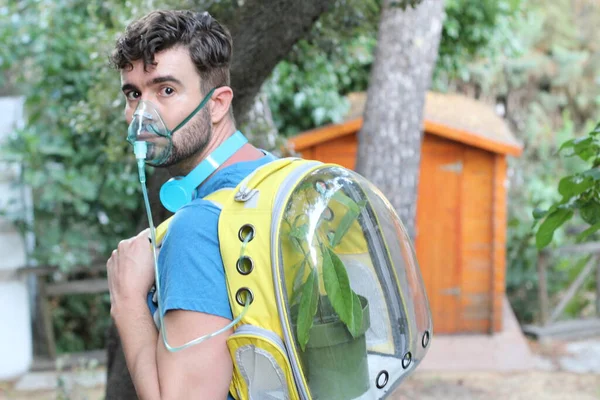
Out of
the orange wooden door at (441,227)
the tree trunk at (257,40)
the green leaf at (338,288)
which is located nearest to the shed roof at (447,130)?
the orange wooden door at (441,227)

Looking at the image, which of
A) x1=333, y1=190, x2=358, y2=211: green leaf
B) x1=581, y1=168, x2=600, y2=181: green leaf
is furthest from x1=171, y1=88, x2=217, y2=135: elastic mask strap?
x1=581, y1=168, x2=600, y2=181: green leaf

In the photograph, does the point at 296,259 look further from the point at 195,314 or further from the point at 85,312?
the point at 85,312

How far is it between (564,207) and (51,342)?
6.25 metres

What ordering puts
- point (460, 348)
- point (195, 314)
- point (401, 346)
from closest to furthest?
point (195, 314) → point (401, 346) → point (460, 348)

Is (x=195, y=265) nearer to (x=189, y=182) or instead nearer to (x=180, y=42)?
(x=189, y=182)

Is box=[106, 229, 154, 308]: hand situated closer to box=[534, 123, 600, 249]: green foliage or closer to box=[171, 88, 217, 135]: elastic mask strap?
box=[171, 88, 217, 135]: elastic mask strap

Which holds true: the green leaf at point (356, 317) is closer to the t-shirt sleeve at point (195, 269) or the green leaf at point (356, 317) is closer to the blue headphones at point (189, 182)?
the t-shirt sleeve at point (195, 269)

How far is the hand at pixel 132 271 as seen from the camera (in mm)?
1750

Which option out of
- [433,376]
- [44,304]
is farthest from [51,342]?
[433,376]

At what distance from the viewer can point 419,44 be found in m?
6.05

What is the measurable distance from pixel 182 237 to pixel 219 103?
398 mm

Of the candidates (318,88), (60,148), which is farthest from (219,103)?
(318,88)

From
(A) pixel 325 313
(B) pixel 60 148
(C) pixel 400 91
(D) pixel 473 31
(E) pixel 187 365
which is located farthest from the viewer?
(D) pixel 473 31

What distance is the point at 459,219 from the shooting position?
856 cm
